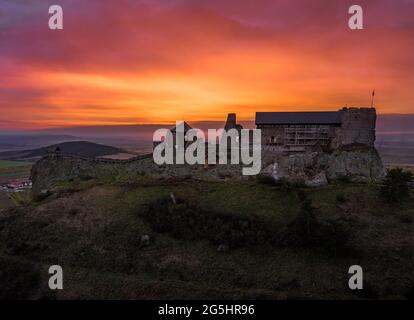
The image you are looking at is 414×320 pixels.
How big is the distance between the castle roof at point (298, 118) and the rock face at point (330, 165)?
4432mm

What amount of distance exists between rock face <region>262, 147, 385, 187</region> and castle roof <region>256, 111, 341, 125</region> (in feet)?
14.5

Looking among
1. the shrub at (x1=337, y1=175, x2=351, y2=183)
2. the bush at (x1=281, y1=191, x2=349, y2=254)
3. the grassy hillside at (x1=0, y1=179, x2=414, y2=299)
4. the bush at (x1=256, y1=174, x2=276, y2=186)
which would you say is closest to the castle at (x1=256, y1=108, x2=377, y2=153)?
the shrub at (x1=337, y1=175, x2=351, y2=183)

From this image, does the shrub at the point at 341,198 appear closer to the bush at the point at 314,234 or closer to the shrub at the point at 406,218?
the shrub at the point at 406,218

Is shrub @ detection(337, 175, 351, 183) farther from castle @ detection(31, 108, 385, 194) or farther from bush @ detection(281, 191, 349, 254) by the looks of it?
bush @ detection(281, 191, 349, 254)

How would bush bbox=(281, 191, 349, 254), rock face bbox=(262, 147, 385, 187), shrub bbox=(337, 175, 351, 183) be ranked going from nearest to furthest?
1. bush bbox=(281, 191, 349, 254)
2. shrub bbox=(337, 175, 351, 183)
3. rock face bbox=(262, 147, 385, 187)

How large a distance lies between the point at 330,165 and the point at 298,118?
7.70 meters

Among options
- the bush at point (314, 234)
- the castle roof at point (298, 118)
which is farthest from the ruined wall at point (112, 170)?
the bush at point (314, 234)

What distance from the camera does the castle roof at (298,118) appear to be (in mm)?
47688

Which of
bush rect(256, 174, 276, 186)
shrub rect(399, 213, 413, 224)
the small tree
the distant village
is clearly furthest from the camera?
the distant village

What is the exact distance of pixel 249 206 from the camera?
3662 cm

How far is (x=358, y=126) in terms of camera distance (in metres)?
46.2

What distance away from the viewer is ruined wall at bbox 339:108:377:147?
151 ft

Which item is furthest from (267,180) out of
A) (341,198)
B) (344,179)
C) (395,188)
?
(395,188)
